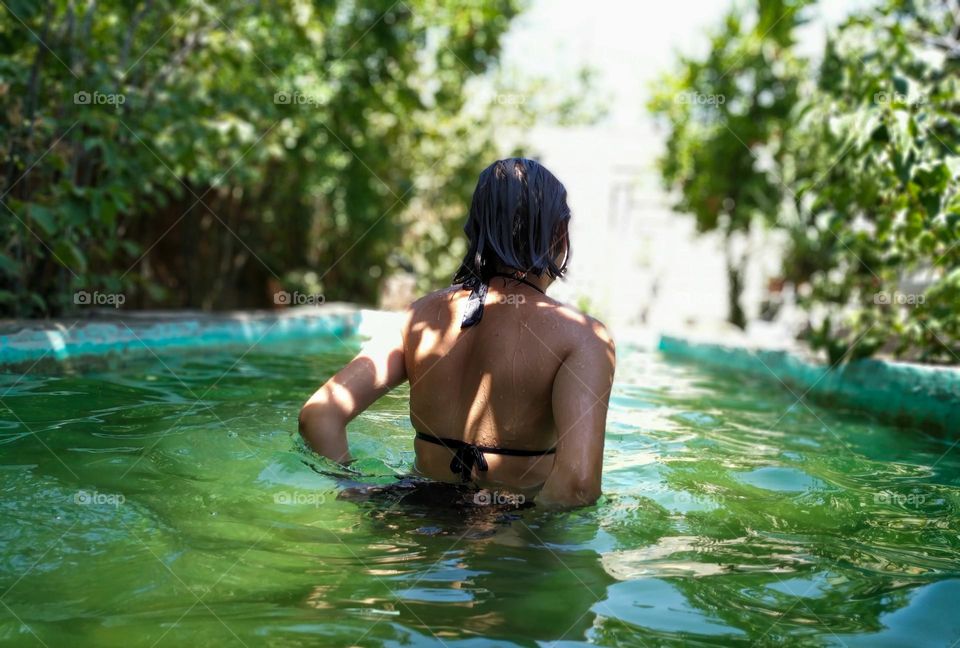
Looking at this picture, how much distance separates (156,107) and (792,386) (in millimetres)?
5641

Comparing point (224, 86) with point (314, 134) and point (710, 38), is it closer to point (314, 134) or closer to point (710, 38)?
point (314, 134)

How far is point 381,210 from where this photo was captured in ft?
48.8

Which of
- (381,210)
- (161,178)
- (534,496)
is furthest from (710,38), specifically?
(534,496)
